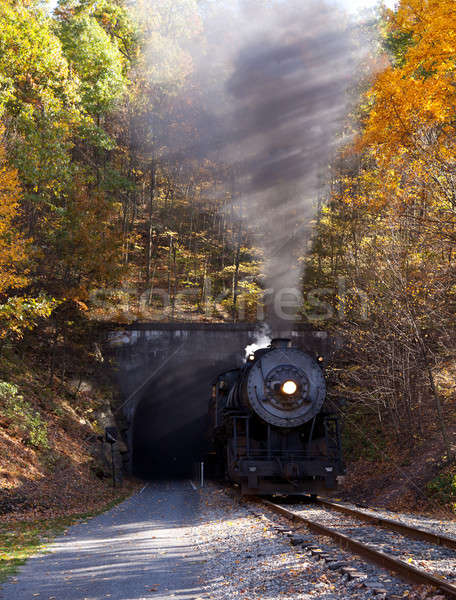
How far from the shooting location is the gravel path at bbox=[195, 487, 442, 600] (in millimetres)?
5473

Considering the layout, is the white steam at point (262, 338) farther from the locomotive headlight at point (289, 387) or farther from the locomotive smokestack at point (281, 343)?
the locomotive headlight at point (289, 387)

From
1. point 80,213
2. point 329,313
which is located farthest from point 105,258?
point 329,313

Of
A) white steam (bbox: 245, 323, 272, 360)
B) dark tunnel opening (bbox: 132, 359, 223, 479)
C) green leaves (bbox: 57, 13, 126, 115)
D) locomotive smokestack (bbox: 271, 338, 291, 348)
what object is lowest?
dark tunnel opening (bbox: 132, 359, 223, 479)

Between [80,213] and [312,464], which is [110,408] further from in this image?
[312,464]

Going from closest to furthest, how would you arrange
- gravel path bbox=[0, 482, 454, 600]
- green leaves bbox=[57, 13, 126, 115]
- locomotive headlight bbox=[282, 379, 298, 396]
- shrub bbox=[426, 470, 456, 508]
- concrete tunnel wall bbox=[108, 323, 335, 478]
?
gravel path bbox=[0, 482, 454, 600]
shrub bbox=[426, 470, 456, 508]
locomotive headlight bbox=[282, 379, 298, 396]
concrete tunnel wall bbox=[108, 323, 335, 478]
green leaves bbox=[57, 13, 126, 115]

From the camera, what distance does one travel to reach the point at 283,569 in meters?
6.53

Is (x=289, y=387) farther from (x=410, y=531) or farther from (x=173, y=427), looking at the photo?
(x=173, y=427)

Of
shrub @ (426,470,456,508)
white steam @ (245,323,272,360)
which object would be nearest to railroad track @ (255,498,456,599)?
shrub @ (426,470,456,508)

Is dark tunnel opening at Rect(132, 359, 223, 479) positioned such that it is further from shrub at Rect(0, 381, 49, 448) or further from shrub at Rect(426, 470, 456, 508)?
shrub at Rect(426, 470, 456, 508)

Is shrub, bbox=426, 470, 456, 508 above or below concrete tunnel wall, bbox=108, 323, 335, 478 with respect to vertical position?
below

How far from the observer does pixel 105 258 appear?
21953mm

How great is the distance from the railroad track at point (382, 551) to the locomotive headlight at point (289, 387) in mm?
3312

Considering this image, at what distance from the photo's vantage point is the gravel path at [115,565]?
19.7ft

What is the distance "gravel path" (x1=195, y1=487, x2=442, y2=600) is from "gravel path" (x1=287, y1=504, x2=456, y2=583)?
1.88ft
